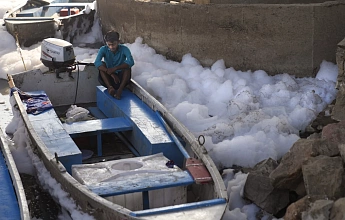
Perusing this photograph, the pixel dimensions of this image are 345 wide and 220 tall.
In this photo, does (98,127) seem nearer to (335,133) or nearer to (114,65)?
(114,65)

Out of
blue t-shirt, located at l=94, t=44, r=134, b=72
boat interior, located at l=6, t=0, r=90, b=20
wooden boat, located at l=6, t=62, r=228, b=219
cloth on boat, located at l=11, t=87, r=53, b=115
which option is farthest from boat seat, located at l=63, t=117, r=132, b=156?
boat interior, located at l=6, t=0, r=90, b=20

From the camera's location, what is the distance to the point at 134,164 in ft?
21.3

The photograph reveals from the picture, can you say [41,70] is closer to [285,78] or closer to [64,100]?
[64,100]

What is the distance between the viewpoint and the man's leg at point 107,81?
339 inches

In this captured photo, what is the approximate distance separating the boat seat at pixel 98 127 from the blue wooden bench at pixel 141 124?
14 cm

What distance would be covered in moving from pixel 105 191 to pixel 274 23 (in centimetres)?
466

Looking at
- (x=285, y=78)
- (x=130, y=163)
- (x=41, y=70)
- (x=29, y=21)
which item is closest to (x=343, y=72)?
(x=285, y=78)

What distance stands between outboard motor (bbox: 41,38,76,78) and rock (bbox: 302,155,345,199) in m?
4.74

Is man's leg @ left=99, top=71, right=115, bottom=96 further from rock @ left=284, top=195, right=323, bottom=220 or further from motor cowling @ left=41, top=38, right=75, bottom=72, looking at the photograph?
rock @ left=284, top=195, right=323, bottom=220

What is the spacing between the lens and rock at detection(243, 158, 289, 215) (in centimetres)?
623

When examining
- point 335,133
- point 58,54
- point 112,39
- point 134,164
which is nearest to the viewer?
point 335,133

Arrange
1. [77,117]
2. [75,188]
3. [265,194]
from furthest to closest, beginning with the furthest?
[77,117] < [265,194] < [75,188]

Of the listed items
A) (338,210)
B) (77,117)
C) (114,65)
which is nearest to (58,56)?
(114,65)

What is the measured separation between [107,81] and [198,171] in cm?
306
